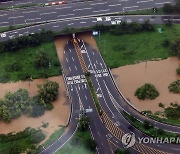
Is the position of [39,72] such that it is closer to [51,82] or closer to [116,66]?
[51,82]

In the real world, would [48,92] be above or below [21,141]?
above

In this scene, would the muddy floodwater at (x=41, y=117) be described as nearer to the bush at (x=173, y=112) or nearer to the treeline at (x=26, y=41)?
the treeline at (x=26, y=41)

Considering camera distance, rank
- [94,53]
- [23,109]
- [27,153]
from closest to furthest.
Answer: [27,153]
[23,109]
[94,53]

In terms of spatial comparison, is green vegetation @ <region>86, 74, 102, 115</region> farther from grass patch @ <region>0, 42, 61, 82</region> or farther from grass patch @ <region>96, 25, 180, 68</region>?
grass patch @ <region>0, 42, 61, 82</region>

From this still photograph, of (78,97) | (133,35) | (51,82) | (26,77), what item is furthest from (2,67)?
(133,35)

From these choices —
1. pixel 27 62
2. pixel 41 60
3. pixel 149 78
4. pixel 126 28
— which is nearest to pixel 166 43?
pixel 126 28

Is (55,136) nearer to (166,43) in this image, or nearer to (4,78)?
(4,78)
